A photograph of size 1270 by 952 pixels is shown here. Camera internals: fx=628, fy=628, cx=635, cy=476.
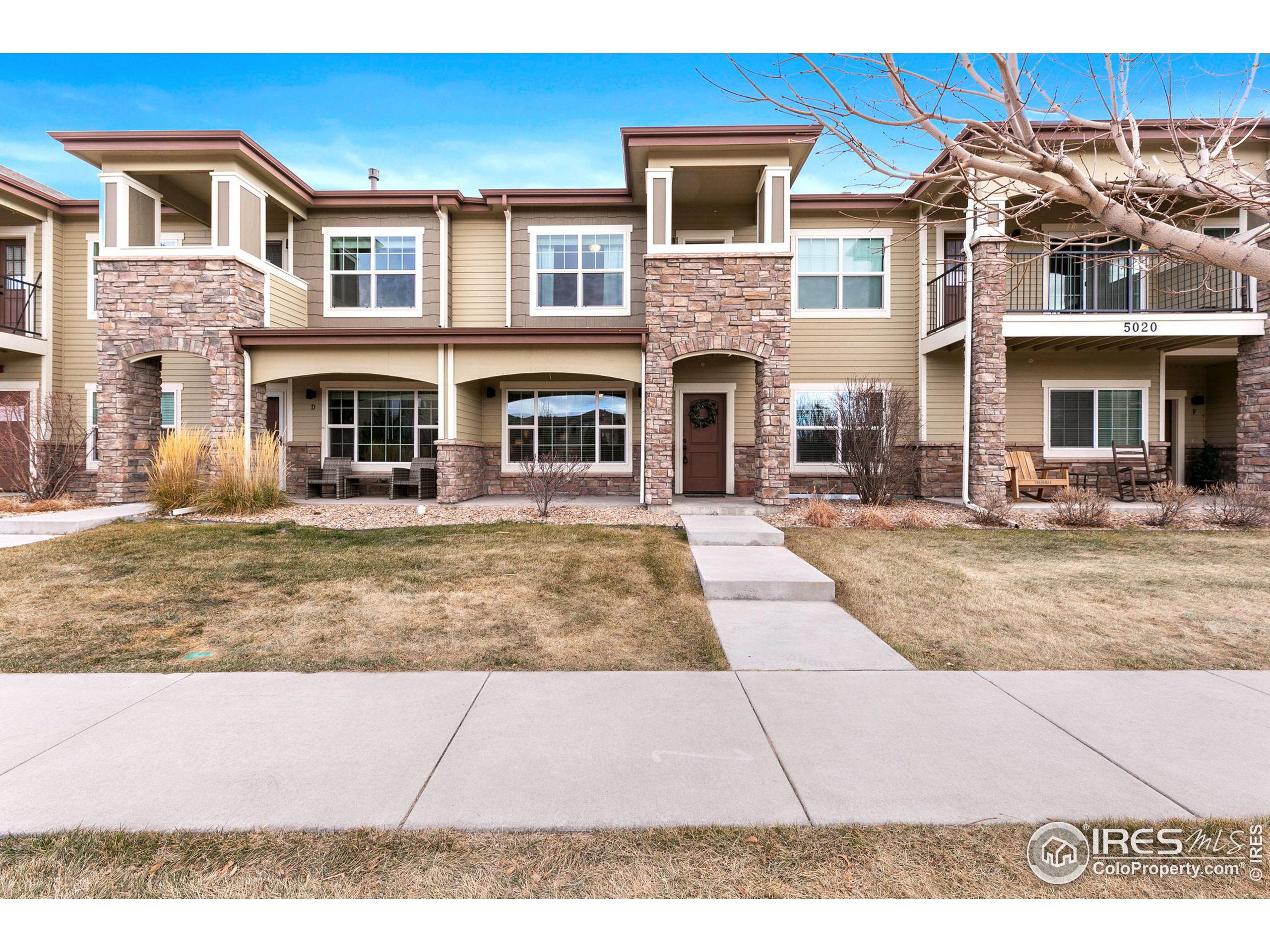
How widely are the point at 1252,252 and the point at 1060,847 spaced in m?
2.85

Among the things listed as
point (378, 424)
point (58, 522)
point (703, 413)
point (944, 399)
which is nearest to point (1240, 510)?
point (944, 399)

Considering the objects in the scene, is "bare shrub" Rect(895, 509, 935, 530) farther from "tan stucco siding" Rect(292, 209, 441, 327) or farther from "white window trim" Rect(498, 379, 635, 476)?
"tan stucco siding" Rect(292, 209, 441, 327)

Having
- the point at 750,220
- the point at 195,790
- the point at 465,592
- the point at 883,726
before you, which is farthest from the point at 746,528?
the point at 750,220

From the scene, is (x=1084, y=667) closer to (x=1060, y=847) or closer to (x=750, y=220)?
(x=1060, y=847)

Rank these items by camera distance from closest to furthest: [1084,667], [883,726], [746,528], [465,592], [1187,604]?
1. [883,726]
2. [1084,667]
3. [1187,604]
4. [465,592]
5. [746,528]

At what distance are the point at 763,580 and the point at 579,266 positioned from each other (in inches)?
392

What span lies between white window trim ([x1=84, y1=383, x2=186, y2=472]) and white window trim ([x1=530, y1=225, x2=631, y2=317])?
8244 millimetres

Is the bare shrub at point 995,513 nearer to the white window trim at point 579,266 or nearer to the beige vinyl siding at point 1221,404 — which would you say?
the beige vinyl siding at point 1221,404

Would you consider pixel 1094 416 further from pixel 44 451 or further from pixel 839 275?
pixel 44 451

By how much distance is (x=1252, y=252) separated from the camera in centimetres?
296

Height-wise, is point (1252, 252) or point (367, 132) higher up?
point (367, 132)

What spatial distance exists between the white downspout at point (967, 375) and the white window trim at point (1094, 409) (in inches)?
122

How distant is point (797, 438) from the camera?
14.2m

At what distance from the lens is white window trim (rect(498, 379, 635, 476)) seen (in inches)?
560
